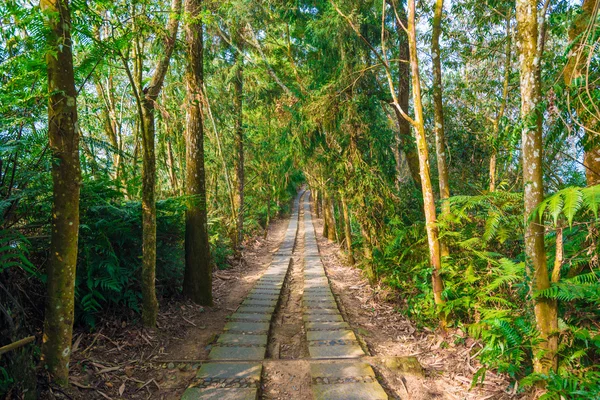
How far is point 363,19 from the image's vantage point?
638 cm

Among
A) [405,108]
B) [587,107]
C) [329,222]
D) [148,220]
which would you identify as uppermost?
[405,108]

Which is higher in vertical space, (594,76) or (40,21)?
(40,21)

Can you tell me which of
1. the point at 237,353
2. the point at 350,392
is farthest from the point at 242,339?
the point at 350,392

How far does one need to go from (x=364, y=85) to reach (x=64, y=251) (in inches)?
254

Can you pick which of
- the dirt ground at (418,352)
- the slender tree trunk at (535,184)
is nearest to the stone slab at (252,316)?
the dirt ground at (418,352)

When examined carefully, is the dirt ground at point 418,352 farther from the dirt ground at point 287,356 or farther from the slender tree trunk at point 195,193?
the slender tree trunk at point 195,193

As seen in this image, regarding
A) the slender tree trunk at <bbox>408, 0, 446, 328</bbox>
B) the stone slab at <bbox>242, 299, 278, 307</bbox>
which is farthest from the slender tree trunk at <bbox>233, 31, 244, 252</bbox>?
the slender tree trunk at <bbox>408, 0, 446, 328</bbox>

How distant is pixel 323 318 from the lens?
518cm

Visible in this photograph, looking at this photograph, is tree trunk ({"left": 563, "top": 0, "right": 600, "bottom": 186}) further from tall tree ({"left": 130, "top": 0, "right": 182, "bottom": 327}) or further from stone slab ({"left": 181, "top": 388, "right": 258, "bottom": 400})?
tall tree ({"left": 130, "top": 0, "right": 182, "bottom": 327})

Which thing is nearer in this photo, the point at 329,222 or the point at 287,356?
the point at 287,356

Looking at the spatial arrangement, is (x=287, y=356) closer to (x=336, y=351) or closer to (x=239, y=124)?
(x=336, y=351)

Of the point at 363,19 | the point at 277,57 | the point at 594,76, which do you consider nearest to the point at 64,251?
the point at 594,76

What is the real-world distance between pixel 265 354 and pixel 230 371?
0.67 m

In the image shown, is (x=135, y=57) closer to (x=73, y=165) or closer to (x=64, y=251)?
(x=73, y=165)
